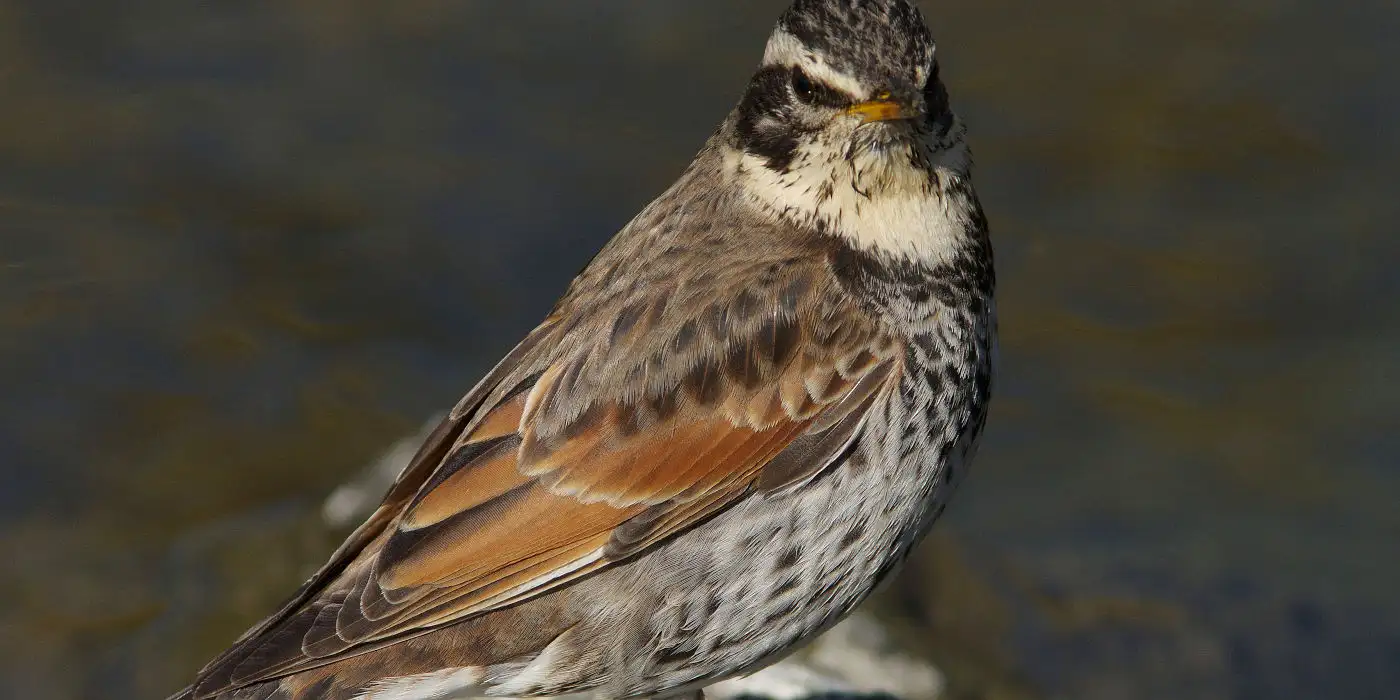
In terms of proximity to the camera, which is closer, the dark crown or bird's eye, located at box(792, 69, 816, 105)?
the dark crown

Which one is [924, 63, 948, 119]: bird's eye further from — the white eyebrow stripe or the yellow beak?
the white eyebrow stripe

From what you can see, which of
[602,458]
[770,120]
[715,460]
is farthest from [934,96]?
[602,458]

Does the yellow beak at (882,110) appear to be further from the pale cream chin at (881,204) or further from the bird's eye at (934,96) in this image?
the pale cream chin at (881,204)

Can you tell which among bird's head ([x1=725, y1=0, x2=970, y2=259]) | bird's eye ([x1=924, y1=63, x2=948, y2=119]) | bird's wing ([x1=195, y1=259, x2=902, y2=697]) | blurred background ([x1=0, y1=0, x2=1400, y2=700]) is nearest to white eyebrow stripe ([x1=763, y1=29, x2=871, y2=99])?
bird's head ([x1=725, y1=0, x2=970, y2=259])

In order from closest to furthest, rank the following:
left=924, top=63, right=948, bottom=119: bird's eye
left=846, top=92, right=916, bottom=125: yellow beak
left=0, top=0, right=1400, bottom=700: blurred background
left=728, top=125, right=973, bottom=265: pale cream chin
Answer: left=846, top=92, right=916, bottom=125: yellow beak
left=924, top=63, right=948, bottom=119: bird's eye
left=728, top=125, right=973, bottom=265: pale cream chin
left=0, top=0, right=1400, bottom=700: blurred background

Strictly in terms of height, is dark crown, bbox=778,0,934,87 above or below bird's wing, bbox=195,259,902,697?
above

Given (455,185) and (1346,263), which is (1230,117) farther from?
(455,185)

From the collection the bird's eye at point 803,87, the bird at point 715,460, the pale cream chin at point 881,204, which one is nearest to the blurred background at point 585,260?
the bird at point 715,460

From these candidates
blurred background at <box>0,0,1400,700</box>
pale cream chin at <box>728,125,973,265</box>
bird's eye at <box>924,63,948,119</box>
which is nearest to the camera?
bird's eye at <box>924,63,948,119</box>
